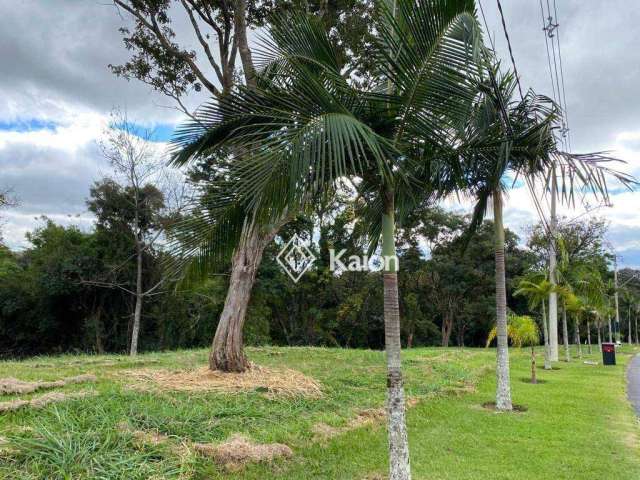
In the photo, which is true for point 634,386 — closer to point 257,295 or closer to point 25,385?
point 25,385

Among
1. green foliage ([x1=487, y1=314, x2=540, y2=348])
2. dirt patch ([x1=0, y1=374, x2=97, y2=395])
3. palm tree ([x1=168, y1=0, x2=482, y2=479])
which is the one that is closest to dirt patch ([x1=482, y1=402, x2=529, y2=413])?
palm tree ([x1=168, y1=0, x2=482, y2=479])

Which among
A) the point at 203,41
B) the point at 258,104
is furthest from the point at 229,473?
the point at 203,41

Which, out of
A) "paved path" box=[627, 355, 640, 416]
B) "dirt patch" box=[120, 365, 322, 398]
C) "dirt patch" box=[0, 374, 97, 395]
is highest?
"dirt patch" box=[0, 374, 97, 395]

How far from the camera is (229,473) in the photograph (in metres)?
4.00

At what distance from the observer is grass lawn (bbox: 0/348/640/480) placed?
377cm

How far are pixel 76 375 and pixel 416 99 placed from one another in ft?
24.0

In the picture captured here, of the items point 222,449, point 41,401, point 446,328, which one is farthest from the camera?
point 446,328

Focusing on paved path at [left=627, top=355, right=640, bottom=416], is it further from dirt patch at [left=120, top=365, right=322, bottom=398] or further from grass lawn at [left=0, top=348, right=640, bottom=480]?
dirt patch at [left=120, top=365, right=322, bottom=398]

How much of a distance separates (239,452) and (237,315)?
14.7 feet

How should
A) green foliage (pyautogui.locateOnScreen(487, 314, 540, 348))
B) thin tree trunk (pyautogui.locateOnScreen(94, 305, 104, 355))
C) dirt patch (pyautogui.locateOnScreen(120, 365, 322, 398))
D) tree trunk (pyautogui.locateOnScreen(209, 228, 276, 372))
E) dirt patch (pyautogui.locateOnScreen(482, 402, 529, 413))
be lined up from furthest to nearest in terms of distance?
thin tree trunk (pyautogui.locateOnScreen(94, 305, 104, 355)) < green foliage (pyautogui.locateOnScreen(487, 314, 540, 348)) < tree trunk (pyautogui.locateOnScreen(209, 228, 276, 372)) < dirt patch (pyautogui.locateOnScreen(482, 402, 529, 413)) < dirt patch (pyautogui.locateOnScreen(120, 365, 322, 398))

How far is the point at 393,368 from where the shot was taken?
12.5 ft

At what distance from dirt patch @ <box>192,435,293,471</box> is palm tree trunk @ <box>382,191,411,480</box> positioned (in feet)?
4.12

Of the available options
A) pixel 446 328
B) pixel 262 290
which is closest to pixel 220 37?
pixel 262 290

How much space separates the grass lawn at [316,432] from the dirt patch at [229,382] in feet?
0.72
